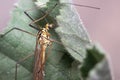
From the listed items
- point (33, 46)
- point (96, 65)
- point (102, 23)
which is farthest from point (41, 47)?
point (102, 23)

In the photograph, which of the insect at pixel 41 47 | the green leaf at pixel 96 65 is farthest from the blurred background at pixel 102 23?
the green leaf at pixel 96 65

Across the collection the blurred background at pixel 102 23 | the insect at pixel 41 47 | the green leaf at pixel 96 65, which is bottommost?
the blurred background at pixel 102 23

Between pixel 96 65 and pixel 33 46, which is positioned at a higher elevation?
pixel 96 65

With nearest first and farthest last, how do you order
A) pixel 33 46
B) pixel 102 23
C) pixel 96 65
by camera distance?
pixel 96 65 < pixel 33 46 < pixel 102 23

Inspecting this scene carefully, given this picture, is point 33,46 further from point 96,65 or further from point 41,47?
point 96,65

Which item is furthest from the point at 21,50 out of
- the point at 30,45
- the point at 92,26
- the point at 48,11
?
the point at 92,26

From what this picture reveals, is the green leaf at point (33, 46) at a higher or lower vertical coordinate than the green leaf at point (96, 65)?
lower

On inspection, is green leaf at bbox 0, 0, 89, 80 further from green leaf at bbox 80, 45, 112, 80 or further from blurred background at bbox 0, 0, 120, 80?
blurred background at bbox 0, 0, 120, 80

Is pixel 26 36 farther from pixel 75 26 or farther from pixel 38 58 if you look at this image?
pixel 75 26

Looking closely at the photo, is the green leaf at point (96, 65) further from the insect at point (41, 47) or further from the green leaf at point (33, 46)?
the insect at point (41, 47)

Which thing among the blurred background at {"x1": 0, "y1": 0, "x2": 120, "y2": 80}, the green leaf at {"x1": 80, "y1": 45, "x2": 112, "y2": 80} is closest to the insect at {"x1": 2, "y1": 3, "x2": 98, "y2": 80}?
the green leaf at {"x1": 80, "y1": 45, "x2": 112, "y2": 80}
